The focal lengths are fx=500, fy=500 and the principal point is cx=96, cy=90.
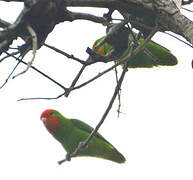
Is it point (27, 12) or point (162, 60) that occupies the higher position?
point (162, 60)

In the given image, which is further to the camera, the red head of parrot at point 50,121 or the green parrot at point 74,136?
the red head of parrot at point 50,121

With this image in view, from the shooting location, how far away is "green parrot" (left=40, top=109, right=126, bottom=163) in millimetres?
5344

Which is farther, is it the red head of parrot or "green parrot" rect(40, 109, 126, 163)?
the red head of parrot

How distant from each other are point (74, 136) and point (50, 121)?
1.08 feet

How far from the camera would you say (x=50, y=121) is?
5.71m

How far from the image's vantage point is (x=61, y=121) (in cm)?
588

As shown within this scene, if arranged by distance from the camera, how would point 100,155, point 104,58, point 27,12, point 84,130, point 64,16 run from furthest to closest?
1. point 84,130
2. point 100,155
3. point 104,58
4. point 64,16
5. point 27,12

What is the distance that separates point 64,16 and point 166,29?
1.66 ft

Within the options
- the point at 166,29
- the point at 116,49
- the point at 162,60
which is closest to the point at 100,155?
the point at 162,60

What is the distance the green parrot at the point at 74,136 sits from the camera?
17.5ft

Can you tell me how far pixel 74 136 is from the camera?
5.66 metres

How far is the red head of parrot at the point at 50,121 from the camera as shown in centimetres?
572

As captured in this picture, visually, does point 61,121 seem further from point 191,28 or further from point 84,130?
point 191,28

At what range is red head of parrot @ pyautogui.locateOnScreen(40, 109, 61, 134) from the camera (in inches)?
225
